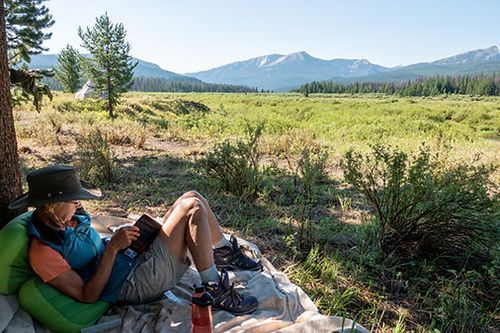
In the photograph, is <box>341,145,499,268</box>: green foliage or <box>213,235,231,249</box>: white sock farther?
<box>341,145,499,268</box>: green foliage

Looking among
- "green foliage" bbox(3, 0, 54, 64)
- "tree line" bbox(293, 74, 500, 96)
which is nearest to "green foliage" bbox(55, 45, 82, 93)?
"green foliage" bbox(3, 0, 54, 64)

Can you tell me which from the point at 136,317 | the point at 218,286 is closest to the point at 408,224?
the point at 218,286

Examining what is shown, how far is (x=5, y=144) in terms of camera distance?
9.47 ft

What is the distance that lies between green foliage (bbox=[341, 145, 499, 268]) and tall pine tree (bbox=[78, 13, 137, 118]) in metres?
20.2

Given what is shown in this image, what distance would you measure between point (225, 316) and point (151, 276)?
53cm

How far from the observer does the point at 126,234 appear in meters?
2.28

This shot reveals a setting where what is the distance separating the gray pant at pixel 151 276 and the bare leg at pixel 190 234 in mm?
60

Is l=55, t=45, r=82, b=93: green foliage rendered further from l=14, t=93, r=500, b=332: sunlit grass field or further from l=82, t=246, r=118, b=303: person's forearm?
l=82, t=246, r=118, b=303: person's forearm

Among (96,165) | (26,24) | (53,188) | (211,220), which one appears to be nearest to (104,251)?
(53,188)

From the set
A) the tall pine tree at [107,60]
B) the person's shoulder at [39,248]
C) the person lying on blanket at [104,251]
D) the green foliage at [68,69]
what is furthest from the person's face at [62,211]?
the green foliage at [68,69]

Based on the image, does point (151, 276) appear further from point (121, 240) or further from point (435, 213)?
point (435, 213)

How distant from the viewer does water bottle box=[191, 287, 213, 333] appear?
2023 mm

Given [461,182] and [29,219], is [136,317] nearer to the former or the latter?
[29,219]

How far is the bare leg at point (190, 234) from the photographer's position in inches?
103
